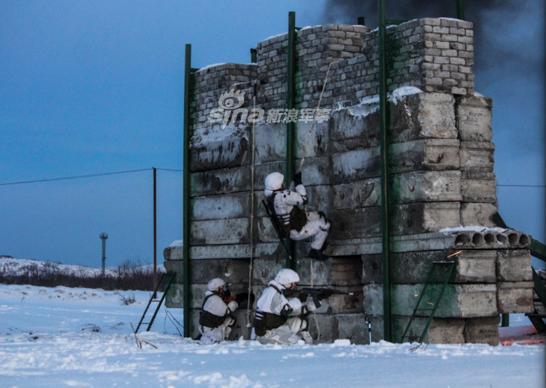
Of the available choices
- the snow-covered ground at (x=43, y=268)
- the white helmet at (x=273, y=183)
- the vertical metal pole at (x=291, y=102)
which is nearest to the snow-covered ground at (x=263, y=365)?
the white helmet at (x=273, y=183)

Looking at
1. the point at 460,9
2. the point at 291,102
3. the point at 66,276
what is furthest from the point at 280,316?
the point at 66,276

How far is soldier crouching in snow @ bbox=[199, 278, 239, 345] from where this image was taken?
59.4ft

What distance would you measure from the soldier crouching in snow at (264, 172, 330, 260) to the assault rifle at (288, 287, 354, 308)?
543 mm

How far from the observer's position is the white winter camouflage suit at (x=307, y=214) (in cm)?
1672

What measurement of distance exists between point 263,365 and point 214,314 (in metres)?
6.44

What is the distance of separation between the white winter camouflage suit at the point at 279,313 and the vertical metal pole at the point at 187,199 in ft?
15.4

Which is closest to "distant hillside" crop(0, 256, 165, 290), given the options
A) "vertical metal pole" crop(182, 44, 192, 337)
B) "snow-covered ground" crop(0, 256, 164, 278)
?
"snow-covered ground" crop(0, 256, 164, 278)

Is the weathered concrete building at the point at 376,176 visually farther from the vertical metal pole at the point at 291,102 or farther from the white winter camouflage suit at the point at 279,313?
the white winter camouflage suit at the point at 279,313

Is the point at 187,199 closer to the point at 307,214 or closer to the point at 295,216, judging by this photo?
the point at 307,214

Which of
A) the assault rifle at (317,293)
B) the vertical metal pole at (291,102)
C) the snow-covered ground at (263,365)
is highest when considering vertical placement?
the vertical metal pole at (291,102)

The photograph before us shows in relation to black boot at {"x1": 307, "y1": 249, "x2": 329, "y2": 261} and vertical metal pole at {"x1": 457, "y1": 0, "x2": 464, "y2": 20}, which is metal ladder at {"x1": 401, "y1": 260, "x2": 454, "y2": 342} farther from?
vertical metal pole at {"x1": 457, "y1": 0, "x2": 464, "y2": 20}

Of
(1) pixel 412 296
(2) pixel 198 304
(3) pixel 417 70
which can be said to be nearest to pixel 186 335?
(2) pixel 198 304

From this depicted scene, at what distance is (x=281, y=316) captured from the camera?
51.6 feet

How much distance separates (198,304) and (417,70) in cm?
675
